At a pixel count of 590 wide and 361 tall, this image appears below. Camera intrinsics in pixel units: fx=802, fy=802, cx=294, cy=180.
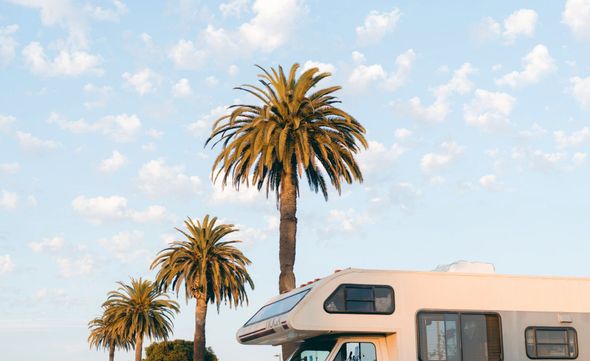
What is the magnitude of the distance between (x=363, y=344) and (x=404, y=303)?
38.9 inches

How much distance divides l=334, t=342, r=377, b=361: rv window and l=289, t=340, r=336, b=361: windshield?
9.7 inches

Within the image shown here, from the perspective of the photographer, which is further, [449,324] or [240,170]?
[240,170]

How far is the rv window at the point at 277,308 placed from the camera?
1383cm

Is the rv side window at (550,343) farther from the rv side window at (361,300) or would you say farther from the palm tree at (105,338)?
the palm tree at (105,338)

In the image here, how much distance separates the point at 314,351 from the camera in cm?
1376

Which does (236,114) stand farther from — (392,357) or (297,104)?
(392,357)

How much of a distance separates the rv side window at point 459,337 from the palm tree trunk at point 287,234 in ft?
65.8

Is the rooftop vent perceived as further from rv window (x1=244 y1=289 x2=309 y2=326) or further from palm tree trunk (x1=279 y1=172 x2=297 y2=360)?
palm tree trunk (x1=279 y1=172 x2=297 y2=360)

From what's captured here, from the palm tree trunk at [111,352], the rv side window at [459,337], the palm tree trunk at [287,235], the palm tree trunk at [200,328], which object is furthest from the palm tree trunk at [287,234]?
the palm tree trunk at [111,352]

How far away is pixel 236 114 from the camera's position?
125 feet

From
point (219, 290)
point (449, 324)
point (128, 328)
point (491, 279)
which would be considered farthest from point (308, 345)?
point (128, 328)

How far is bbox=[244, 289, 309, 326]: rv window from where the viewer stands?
13.8 metres

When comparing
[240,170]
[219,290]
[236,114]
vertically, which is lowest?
[219,290]

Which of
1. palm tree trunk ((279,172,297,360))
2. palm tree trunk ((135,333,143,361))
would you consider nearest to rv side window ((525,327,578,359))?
palm tree trunk ((279,172,297,360))
